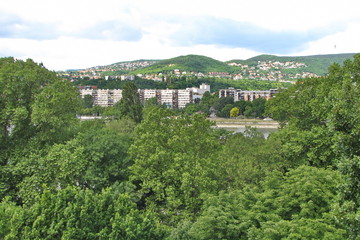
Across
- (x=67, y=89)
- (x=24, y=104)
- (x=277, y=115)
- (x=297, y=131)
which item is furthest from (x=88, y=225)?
(x=277, y=115)

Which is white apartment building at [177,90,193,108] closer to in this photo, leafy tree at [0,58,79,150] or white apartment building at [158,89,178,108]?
white apartment building at [158,89,178,108]

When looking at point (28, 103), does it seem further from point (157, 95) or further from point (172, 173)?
point (157, 95)

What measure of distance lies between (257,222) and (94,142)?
363 inches

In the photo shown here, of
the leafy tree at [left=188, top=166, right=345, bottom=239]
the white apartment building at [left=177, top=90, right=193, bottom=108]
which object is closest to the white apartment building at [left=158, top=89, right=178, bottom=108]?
the white apartment building at [left=177, top=90, right=193, bottom=108]

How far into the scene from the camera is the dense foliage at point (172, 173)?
27.1 ft

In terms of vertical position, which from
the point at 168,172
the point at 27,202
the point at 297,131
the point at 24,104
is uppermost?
the point at 24,104

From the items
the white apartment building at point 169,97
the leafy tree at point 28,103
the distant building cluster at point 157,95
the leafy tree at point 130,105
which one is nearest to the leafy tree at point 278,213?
the leafy tree at point 28,103

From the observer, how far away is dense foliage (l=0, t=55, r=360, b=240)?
325 inches

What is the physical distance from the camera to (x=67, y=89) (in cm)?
1634

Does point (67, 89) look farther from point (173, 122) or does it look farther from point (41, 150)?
point (173, 122)

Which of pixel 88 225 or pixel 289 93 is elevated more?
pixel 289 93

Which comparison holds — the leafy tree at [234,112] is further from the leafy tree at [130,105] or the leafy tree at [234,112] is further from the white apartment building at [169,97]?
the leafy tree at [130,105]

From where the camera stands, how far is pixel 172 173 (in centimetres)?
1251

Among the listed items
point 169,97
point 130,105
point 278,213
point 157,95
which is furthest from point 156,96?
point 278,213
